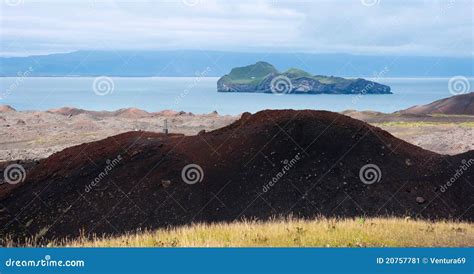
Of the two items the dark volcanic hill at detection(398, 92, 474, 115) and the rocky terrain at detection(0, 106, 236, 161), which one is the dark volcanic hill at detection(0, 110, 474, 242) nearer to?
the rocky terrain at detection(0, 106, 236, 161)

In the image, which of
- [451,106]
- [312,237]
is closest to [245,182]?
[312,237]

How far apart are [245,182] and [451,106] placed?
257 feet

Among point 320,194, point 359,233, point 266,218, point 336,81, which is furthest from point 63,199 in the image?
point 336,81

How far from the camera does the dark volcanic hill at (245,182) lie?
75.0ft

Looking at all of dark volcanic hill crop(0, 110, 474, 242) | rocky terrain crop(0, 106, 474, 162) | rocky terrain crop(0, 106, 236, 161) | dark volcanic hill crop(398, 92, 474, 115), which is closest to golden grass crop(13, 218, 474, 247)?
dark volcanic hill crop(0, 110, 474, 242)

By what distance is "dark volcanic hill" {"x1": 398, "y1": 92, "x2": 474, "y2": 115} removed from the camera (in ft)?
300

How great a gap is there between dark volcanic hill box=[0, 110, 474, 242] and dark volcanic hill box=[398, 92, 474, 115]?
63332mm

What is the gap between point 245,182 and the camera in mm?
23859

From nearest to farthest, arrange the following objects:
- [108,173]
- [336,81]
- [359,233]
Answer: [359,233] < [108,173] < [336,81]

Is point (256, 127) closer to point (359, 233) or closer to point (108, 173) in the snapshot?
point (108, 173)

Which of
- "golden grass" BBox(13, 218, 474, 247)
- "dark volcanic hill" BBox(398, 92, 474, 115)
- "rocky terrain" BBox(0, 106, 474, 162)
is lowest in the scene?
"golden grass" BBox(13, 218, 474, 247)

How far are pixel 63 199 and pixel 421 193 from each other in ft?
44.5

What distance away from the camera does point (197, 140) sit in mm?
27000

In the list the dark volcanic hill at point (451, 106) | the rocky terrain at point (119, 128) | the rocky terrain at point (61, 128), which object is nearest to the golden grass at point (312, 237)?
the rocky terrain at point (119, 128)
